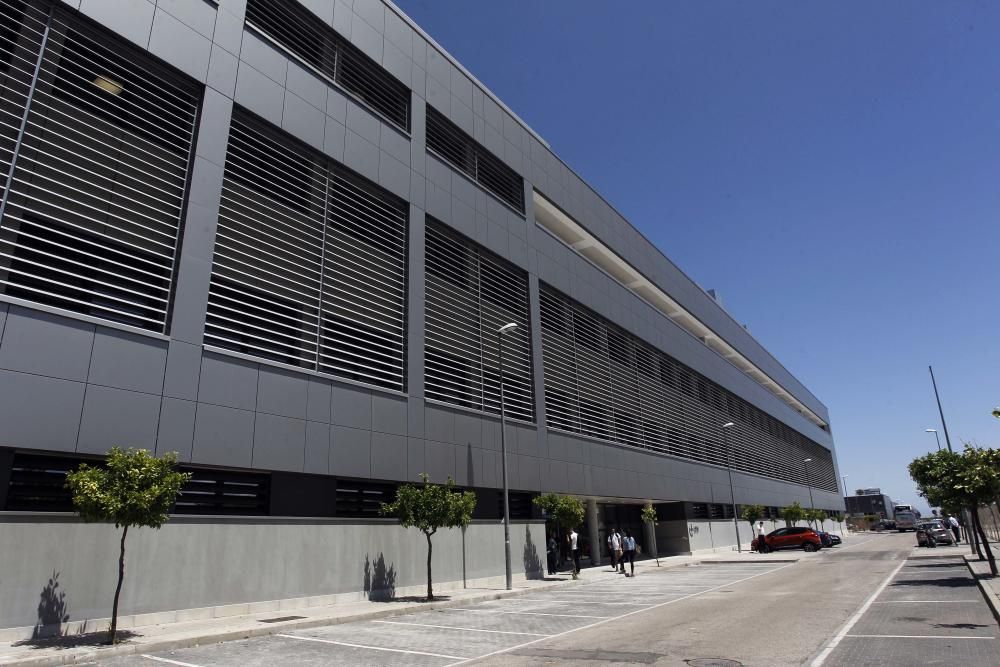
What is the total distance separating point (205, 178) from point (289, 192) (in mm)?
2663

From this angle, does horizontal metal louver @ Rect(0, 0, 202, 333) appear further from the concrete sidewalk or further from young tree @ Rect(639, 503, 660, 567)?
young tree @ Rect(639, 503, 660, 567)

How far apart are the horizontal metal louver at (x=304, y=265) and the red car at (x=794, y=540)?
35342 millimetres

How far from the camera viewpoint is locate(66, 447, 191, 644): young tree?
1088cm

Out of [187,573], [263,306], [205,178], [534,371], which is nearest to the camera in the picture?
[187,573]

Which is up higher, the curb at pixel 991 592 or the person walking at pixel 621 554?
the person walking at pixel 621 554

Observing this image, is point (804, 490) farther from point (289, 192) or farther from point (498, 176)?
point (289, 192)

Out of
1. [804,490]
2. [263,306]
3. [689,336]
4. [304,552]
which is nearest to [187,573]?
[304,552]

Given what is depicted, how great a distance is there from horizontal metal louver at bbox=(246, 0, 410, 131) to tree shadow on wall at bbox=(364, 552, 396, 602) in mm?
14499

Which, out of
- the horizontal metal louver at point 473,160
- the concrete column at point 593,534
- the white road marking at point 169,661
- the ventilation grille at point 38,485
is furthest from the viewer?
the concrete column at point 593,534

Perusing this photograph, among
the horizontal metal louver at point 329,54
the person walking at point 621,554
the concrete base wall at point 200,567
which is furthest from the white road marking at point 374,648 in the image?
the person walking at point 621,554

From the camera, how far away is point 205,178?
15477mm

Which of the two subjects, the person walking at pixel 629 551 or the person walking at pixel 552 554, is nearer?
the person walking at pixel 552 554

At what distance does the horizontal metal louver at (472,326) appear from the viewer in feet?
73.0

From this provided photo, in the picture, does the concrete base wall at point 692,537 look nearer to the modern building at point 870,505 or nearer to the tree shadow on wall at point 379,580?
the tree shadow on wall at point 379,580
